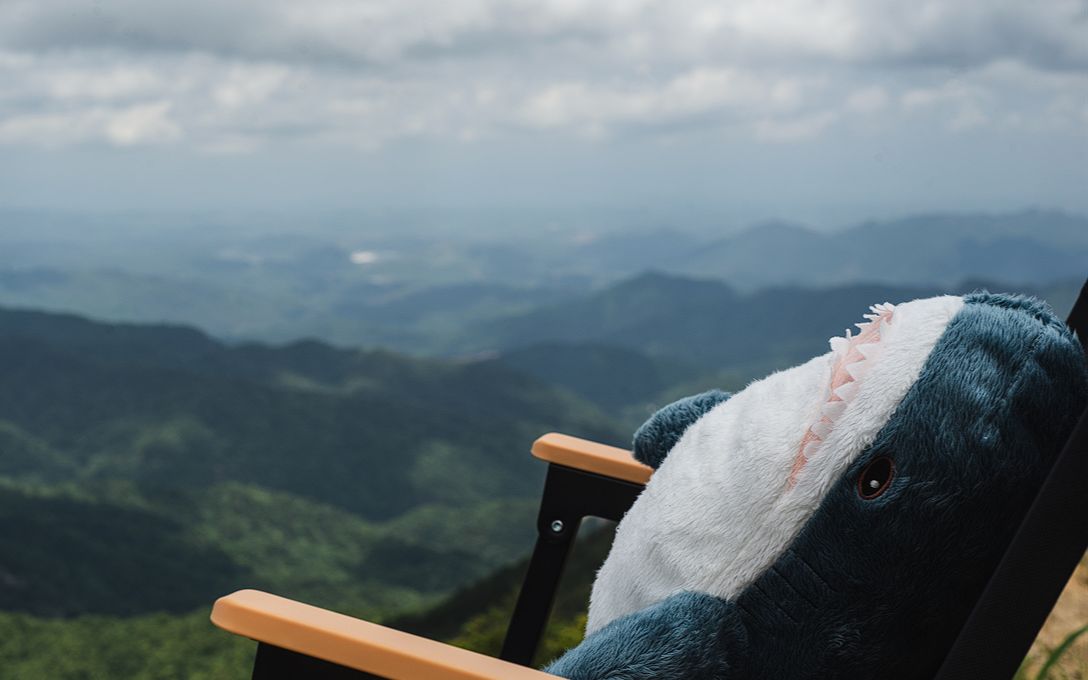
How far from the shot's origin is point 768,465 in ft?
2.94

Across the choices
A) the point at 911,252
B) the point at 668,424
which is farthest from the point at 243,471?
the point at 911,252

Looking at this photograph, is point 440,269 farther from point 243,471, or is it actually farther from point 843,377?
point 843,377

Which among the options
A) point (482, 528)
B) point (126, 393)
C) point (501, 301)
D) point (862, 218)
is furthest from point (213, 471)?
point (862, 218)

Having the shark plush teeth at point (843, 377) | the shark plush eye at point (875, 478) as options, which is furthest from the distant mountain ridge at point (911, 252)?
the shark plush eye at point (875, 478)

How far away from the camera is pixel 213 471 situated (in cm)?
3278

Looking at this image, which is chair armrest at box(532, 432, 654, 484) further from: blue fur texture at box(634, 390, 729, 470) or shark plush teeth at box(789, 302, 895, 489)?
shark plush teeth at box(789, 302, 895, 489)

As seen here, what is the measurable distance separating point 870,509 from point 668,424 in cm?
41

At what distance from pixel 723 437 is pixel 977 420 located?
269mm

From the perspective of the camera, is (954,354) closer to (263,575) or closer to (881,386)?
(881,386)

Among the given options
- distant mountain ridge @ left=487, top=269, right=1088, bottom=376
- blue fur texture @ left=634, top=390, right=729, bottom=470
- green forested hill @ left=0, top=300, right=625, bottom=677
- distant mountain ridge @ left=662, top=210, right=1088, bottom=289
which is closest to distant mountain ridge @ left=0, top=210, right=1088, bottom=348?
distant mountain ridge @ left=662, top=210, right=1088, bottom=289

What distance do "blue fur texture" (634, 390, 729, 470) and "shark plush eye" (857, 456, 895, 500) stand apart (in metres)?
0.35

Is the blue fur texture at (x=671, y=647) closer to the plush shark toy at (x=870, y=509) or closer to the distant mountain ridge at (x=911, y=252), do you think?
the plush shark toy at (x=870, y=509)

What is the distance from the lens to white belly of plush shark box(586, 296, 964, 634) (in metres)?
0.84

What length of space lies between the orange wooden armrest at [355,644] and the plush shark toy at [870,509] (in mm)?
107
